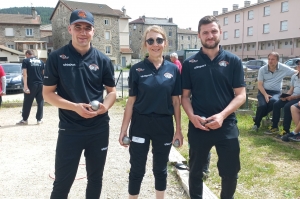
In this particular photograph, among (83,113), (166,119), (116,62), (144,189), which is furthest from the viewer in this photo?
(116,62)

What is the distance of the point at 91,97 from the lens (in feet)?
9.05

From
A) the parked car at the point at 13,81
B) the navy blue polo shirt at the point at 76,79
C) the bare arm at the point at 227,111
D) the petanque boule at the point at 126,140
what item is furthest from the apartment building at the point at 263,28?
the navy blue polo shirt at the point at 76,79

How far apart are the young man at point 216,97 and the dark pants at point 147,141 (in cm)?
30

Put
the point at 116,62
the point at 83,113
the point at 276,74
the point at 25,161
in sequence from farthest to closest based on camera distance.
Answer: the point at 116,62 → the point at 276,74 → the point at 25,161 → the point at 83,113

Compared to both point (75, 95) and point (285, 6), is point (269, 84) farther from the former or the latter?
point (285, 6)

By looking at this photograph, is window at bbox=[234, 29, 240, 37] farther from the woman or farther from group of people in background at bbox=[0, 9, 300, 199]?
the woman

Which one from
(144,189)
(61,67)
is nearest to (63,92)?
(61,67)

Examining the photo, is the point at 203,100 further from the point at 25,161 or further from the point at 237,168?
the point at 25,161

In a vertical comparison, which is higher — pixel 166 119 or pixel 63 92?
pixel 63 92

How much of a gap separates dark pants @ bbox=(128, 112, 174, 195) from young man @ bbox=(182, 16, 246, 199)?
0.99 feet

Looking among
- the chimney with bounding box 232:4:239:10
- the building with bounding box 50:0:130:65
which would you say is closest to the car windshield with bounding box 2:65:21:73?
the building with bounding box 50:0:130:65

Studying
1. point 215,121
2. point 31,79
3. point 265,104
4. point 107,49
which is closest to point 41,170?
point 215,121

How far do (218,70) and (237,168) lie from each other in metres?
1.07

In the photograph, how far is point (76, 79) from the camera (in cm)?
264
